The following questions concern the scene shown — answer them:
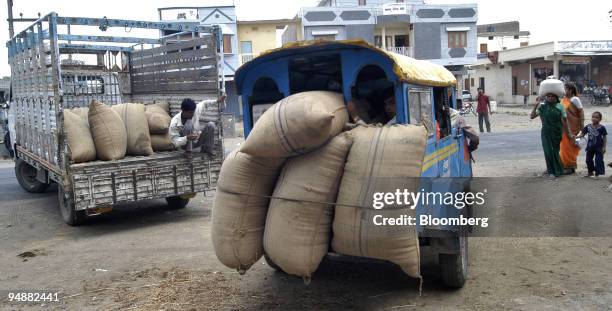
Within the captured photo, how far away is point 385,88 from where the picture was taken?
4.71 metres

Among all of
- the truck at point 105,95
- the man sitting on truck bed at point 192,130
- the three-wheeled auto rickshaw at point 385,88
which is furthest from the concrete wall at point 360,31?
the three-wheeled auto rickshaw at point 385,88

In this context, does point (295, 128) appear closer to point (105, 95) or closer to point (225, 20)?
point (105, 95)

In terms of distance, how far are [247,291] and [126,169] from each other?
3192mm

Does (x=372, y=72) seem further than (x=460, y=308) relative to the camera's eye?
Yes

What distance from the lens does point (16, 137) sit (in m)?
10.1

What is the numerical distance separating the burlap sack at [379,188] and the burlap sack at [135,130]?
15.9 feet

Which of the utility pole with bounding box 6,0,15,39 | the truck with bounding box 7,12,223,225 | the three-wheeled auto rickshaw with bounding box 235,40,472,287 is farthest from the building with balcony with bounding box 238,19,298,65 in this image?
the three-wheeled auto rickshaw with bounding box 235,40,472,287

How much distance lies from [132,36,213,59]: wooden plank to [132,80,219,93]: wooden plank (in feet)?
1.80

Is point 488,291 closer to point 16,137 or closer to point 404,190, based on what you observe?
point 404,190

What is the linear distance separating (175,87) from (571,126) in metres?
6.57

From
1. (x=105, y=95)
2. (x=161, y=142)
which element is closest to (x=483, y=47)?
(x=105, y=95)

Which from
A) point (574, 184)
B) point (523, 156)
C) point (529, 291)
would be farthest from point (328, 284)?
point (523, 156)

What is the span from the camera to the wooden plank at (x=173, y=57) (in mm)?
8117

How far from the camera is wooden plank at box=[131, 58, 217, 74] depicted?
8.05 meters
